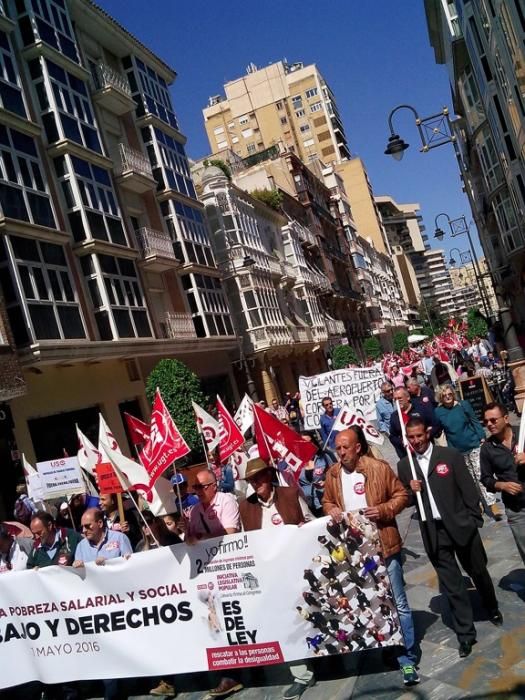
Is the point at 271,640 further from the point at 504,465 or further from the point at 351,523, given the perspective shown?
the point at 504,465

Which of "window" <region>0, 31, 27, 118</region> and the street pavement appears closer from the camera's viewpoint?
the street pavement

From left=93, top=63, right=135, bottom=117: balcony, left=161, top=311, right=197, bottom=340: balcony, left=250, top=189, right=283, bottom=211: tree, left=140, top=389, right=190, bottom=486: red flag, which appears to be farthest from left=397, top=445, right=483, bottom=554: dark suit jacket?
left=250, top=189, right=283, bottom=211: tree

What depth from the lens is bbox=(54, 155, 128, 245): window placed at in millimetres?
23125

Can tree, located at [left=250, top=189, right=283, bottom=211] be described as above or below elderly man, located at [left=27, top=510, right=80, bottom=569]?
above

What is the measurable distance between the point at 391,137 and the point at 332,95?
96.0 metres

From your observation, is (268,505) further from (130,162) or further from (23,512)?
(130,162)

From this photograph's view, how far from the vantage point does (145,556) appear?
6.09 metres

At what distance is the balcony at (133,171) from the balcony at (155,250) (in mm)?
1789

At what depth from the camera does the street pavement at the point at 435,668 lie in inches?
192

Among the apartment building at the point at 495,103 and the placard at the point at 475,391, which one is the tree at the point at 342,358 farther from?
the placard at the point at 475,391

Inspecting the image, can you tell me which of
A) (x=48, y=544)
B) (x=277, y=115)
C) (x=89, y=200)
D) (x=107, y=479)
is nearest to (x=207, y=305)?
(x=89, y=200)

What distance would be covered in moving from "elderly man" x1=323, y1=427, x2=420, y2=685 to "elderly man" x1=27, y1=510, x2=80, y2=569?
2869 mm

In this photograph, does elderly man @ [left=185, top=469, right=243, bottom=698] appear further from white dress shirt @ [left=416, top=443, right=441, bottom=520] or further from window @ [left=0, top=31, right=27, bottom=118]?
window @ [left=0, top=31, right=27, bottom=118]

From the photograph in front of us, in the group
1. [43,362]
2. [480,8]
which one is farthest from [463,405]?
[480,8]
